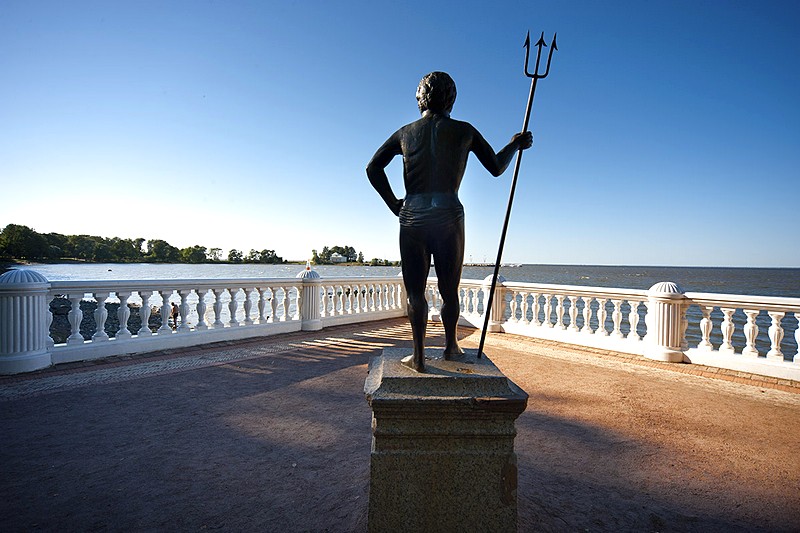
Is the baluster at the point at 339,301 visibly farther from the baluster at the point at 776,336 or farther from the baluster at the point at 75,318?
the baluster at the point at 776,336

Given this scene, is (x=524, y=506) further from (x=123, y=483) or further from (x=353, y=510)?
(x=123, y=483)

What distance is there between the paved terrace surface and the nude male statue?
43.3 inches

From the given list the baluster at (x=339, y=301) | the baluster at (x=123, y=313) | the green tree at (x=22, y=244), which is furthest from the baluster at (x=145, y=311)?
the green tree at (x=22, y=244)

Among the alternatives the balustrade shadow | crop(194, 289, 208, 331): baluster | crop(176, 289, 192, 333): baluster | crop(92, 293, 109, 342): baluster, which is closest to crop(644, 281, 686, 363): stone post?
the balustrade shadow

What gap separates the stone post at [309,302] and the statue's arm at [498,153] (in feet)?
24.0

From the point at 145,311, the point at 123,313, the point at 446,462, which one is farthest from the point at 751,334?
A: the point at 123,313

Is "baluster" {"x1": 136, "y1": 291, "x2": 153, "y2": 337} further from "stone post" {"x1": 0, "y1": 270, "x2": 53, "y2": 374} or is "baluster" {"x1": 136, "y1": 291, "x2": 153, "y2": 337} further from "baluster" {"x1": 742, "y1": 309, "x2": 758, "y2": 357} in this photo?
"baluster" {"x1": 742, "y1": 309, "x2": 758, "y2": 357}

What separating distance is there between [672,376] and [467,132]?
18.4 ft

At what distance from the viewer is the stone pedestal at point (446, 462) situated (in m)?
2.13

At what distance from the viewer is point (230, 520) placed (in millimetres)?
2537

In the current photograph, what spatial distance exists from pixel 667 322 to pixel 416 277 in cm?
624

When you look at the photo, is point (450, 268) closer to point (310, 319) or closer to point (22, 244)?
point (310, 319)

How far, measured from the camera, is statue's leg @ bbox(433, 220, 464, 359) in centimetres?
236

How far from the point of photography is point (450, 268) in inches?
94.4
